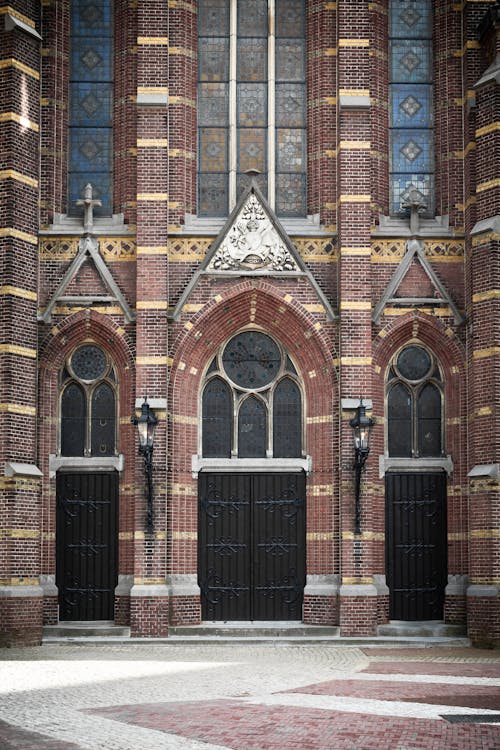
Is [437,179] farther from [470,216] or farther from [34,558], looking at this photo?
[34,558]

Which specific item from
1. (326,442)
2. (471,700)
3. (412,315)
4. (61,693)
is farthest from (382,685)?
(412,315)

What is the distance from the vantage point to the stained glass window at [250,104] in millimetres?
22562

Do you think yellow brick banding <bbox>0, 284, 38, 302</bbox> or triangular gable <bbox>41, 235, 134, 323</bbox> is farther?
triangular gable <bbox>41, 235, 134, 323</bbox>

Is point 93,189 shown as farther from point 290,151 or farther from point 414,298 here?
point 414,298

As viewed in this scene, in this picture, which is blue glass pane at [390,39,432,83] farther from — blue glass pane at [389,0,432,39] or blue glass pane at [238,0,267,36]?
blue glass pane at [238,0,267,36]

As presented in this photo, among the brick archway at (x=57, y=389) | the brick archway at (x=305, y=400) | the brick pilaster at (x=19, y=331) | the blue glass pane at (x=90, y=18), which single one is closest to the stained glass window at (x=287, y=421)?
the brick archway at (x=305, y=400)

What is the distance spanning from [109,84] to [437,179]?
6.44 m

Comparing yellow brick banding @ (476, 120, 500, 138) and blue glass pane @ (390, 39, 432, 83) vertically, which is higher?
blue glass pane @ (390, 39, 432, 83)

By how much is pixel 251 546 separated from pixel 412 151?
8009 millimetres

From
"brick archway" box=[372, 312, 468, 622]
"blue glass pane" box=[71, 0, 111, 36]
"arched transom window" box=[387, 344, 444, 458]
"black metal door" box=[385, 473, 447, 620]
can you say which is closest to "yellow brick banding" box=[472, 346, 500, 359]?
"brick archway" box=[372, 312, 468, 622]

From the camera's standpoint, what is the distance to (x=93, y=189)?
891 inches

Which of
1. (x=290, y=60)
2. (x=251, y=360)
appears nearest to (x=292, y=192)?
(x=290, y=60)

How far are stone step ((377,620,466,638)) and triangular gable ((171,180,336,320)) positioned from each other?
560cm

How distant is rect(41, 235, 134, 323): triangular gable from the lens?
2183 centimetres
